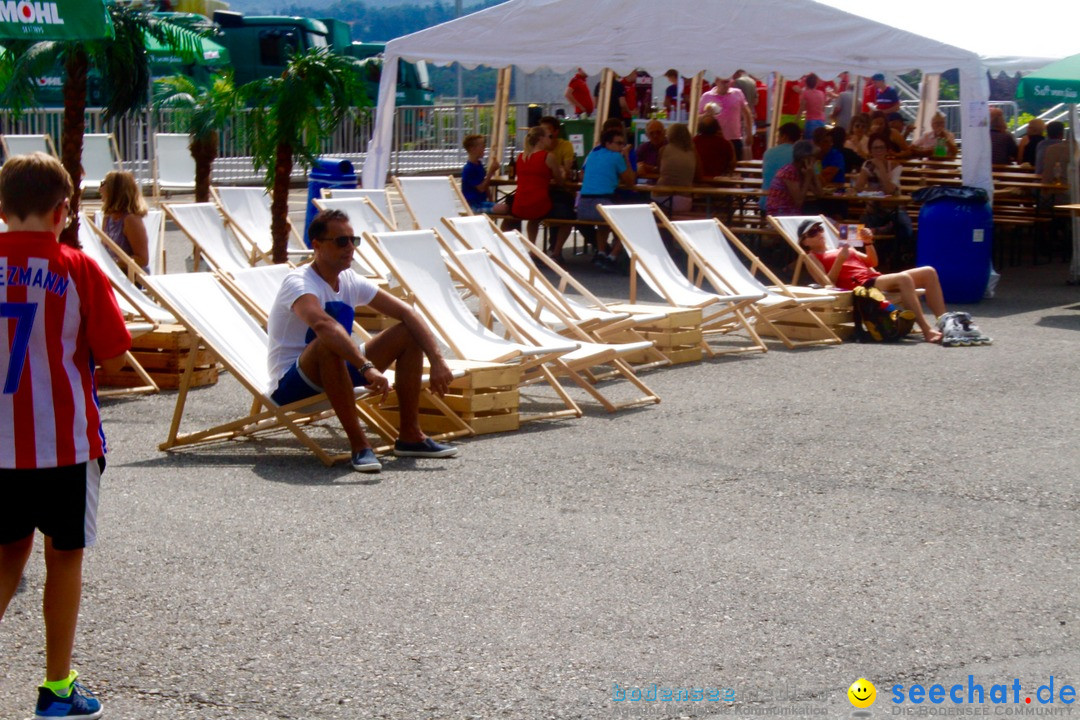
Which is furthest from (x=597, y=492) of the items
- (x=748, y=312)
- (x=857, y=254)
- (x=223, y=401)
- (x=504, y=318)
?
(x=857, y=254)

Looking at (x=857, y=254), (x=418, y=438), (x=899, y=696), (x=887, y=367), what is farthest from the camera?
(x=857, y=254)

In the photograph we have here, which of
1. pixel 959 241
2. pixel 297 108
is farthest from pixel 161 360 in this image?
pixel 959 241

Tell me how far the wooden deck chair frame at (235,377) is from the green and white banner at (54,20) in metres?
1.15

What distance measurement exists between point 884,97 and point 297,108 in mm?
11682

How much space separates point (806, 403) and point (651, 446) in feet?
4.71

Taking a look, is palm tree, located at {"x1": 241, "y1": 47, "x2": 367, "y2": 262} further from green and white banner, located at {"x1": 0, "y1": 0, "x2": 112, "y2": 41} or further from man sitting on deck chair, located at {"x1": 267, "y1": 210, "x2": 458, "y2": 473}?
man sitting on deck chair, located at {"x1": 267, "y1": 210, "x2": 458, "y2": 473}

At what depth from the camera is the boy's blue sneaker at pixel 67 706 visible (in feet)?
10.8

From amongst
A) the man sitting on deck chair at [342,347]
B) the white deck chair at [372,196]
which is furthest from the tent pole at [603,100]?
the man sitting on deck chair at [342,347]

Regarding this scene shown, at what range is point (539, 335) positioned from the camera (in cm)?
753

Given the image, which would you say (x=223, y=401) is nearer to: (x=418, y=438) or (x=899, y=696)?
(x=418, y=438)

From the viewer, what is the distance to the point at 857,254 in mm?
10414

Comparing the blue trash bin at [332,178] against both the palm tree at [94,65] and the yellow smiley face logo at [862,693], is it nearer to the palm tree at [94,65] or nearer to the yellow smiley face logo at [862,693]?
the palm tree at [94,65]

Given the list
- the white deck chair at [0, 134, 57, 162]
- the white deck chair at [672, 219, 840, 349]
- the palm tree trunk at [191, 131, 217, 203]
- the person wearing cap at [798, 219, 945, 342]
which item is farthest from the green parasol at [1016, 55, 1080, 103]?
the white deck chair at [0, 134, 57, 162]

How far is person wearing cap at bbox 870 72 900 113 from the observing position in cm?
1910
